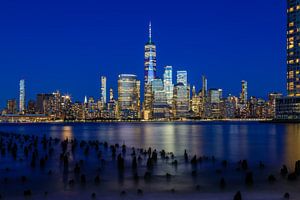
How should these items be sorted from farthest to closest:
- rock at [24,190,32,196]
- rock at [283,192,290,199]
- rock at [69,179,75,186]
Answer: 1. rock at [69,179,75,186]
2. rock at [24,190,32,196]
3. rock at [283,192,290,199]

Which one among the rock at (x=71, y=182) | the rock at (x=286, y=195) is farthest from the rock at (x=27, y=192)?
the rock at (x=286, y=195)

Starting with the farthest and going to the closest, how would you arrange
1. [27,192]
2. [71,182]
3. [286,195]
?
1. [71,182]
2. [27,192]
3. [286,195]

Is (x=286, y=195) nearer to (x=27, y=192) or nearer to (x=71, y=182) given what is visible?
(x=71, y=182)

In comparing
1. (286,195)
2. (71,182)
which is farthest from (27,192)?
(286,195)

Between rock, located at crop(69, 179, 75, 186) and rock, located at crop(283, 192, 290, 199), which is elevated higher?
rock, located at crop(69, 179, 75, 186)

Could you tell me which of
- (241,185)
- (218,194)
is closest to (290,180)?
(241,185)

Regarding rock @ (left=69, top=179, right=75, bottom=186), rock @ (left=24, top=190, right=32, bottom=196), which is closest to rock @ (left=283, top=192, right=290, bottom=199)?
rock @ (left=69, top=179, right=75, bottom=186)

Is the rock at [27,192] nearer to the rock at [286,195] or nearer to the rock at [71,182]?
the rock at [71,182]

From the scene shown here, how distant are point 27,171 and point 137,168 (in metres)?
10.3

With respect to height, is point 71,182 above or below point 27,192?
above

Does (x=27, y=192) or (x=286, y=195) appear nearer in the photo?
(x=286, y=195)

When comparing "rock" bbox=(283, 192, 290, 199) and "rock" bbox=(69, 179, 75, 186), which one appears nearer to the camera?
"rock" bbox=(283, 192, 290, 199)

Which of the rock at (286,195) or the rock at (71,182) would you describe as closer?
the rock at (286,195)

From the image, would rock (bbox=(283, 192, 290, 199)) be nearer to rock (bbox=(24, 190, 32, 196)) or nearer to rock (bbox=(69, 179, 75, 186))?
rock (bbox=(69, 179, 75, 186))
